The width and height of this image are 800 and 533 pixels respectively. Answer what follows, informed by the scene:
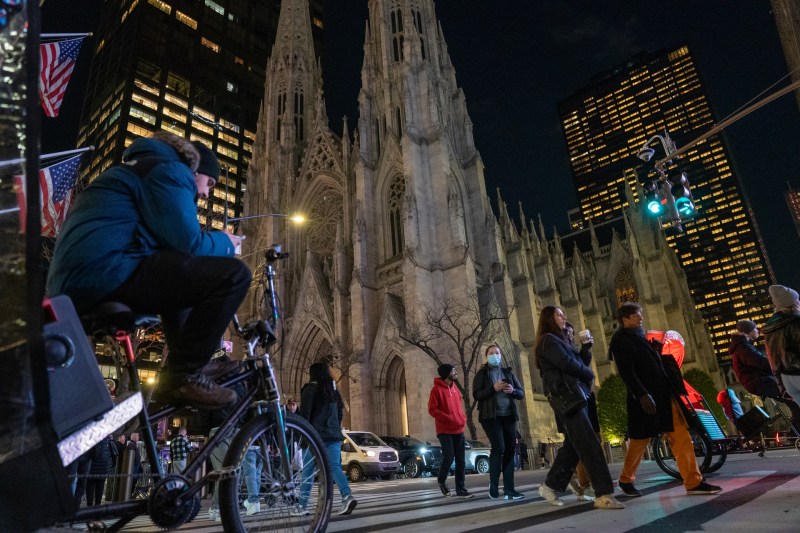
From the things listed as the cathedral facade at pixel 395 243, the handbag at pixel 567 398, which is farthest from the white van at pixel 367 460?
the handbag at pixel 567 398

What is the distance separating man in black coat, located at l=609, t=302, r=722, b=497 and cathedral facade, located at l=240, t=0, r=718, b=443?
16.6 metres

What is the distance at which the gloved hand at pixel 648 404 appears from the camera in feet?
15.0

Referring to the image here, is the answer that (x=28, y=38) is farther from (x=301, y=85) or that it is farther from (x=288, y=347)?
(x=301, y=85)

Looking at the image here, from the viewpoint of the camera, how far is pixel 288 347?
1207 inches

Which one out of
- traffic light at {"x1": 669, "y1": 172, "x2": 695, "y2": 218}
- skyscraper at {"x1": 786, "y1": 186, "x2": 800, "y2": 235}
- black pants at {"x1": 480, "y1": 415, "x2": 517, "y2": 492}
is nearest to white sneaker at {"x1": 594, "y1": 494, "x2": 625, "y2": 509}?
black pants at {"x1": 480, "y1": 415, "x2": 517, "y2": 492}

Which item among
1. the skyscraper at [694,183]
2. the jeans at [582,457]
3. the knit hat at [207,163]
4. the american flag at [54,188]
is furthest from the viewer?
the skyscraper at [694,183]

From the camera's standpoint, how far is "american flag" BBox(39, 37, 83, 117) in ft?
27.0

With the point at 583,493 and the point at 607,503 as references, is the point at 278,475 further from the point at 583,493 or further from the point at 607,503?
the point at 583,493

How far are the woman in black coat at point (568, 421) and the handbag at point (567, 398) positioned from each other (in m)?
0.02

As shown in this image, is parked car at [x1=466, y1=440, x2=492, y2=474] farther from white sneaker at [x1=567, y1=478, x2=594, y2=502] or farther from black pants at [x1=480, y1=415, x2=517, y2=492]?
white sneaker at [x1=567, y1=478, x2=594, y2=502]

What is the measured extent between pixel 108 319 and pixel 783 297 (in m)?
6.71

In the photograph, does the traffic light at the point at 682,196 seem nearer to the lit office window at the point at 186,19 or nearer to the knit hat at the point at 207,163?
the knit hat at the point at 207,163

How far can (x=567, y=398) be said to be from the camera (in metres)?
4.44

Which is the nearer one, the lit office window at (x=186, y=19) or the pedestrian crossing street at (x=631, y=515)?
the pedestrian crossing street at (x=631, y=515)
